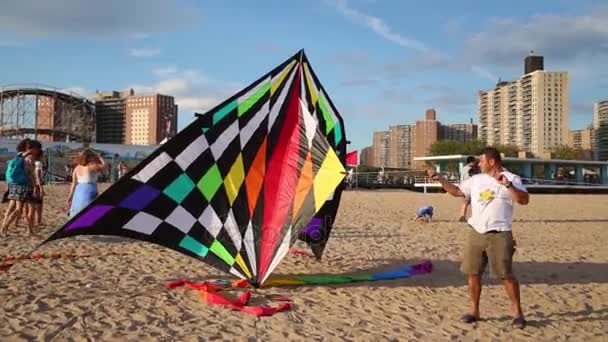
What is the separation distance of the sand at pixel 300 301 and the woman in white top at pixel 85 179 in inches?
32.4

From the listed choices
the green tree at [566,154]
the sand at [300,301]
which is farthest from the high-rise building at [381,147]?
the sand at [300,301]

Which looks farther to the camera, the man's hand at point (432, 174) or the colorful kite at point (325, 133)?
the colorful kite at point (325, 133)

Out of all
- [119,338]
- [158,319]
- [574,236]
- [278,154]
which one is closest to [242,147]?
[278,154]

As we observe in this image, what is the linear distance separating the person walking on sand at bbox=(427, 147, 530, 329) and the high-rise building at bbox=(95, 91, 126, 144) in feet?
421

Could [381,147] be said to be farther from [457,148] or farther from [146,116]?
[457,148]

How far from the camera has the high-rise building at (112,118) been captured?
126812mm

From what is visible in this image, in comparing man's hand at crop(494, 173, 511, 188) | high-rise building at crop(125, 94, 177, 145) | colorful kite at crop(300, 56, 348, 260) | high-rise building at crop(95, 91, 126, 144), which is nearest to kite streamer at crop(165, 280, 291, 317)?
colorful kite at crop(300, 56, 348, 260)

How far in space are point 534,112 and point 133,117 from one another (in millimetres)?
88889

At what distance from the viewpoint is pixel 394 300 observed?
5738 millimetres

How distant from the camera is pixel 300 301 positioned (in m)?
5.46

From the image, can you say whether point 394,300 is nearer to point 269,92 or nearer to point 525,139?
point 269,92

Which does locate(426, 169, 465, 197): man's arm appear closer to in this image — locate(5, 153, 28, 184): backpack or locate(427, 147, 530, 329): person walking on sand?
locate(427, 147, 530, 329): person walking on sand

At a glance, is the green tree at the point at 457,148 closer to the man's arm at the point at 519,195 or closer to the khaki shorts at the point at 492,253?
the khaki shorts at the point at 492,253

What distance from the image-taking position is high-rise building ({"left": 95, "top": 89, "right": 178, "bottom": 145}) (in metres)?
120
